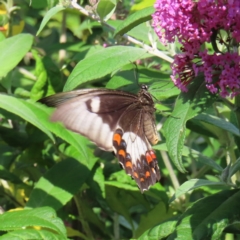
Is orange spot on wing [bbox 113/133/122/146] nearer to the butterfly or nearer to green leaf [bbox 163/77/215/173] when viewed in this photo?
the butterfly

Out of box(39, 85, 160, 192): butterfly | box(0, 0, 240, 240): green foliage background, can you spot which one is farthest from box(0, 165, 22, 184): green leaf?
box(39, 85, 160, 192): butterfly

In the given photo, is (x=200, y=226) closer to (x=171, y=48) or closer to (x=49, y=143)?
(x=171, y=48)

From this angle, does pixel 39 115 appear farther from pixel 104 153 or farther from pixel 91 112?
pixel 104 153

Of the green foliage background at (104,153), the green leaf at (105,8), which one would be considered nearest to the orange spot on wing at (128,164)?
the green foliage background at (104,153)

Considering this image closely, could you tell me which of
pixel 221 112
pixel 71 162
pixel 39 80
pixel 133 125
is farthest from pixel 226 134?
pixel 39 80

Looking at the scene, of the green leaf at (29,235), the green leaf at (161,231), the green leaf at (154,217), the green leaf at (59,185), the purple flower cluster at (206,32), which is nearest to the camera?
the purple flower cluster at (206,32)

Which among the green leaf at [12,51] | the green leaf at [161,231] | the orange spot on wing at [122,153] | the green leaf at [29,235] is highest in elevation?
the green leaf at [12,51]

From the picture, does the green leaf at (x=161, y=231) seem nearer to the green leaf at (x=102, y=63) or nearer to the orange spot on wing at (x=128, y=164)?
the orange spot on wing at (x=128, y=164)
